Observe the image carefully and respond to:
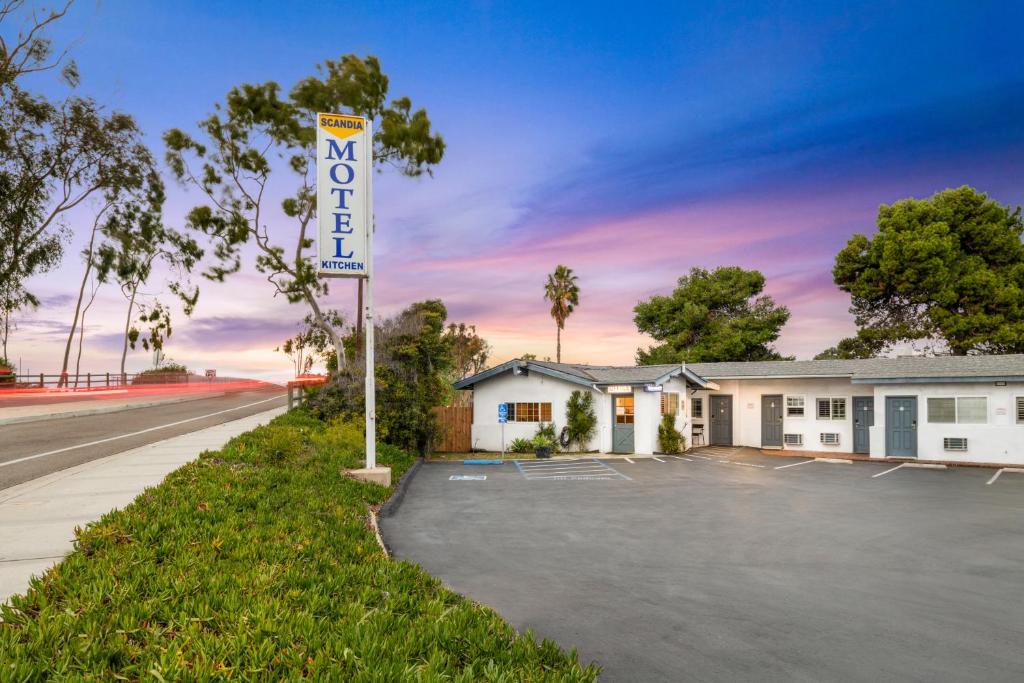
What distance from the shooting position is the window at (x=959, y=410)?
19.3 m

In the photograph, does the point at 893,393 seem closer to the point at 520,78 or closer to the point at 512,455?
the point at 512,455

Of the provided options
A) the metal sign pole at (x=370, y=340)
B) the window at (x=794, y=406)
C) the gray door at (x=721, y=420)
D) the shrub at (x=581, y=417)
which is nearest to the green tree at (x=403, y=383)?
the shrub at (x=581, y=417)

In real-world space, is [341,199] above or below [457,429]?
above

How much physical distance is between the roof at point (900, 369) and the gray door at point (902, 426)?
0.96m

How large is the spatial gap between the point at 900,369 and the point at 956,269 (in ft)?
52.1

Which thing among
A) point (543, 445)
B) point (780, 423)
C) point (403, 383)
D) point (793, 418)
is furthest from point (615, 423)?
point (403, 383)

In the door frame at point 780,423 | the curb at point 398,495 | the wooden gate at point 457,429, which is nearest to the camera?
the curb at point 398,495

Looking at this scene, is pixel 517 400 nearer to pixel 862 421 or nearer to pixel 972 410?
pixel 862 421

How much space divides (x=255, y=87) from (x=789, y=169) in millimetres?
26444

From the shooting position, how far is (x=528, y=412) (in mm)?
23266

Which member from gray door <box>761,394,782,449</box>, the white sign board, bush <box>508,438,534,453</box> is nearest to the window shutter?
gray door <box>761,394,782,449</box>

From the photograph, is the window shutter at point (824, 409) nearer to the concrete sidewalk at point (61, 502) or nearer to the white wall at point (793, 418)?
the white wall at point (793, 418)

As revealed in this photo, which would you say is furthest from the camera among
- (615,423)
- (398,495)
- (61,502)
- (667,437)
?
(615,423)

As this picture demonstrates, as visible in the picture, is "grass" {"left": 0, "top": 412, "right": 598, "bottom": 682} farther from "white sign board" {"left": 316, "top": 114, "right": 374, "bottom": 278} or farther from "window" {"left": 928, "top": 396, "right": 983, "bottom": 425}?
"window" {"left": 928, "top": 396, "right": 983, "bottom": 425}
